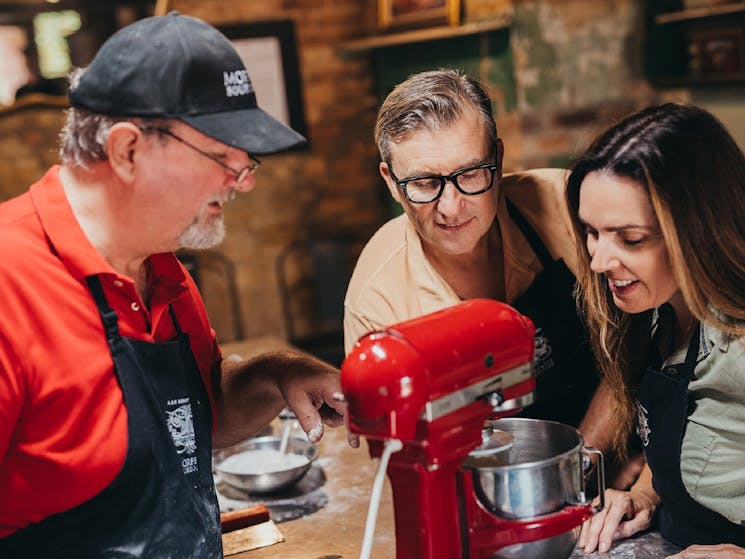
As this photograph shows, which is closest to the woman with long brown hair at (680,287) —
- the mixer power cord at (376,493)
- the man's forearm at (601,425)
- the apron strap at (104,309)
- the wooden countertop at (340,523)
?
the man's forearm at (601,425)

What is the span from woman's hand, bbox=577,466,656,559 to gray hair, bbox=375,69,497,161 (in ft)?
2.84

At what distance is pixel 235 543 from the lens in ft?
6.84

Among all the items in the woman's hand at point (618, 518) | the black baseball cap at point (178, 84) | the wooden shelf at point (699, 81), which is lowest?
the woman's hand at point (618, 518)

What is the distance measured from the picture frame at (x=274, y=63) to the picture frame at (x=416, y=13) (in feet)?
2.22

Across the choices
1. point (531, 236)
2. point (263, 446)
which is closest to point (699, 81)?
point (531, 236)

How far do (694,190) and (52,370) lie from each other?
120 centimetres

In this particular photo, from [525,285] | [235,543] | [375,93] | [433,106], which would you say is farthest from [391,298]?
[375,93]

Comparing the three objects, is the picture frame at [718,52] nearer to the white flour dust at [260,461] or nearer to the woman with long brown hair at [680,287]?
the woman with long brown hair at [680,287]

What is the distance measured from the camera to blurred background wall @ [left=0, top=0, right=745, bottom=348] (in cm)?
480

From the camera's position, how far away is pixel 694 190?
65.8 inches

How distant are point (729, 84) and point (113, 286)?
3840 millimetres

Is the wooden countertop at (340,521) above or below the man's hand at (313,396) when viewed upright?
below

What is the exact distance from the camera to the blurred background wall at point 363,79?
4801 mm

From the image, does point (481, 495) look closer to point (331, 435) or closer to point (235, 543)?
point (235, 543)
